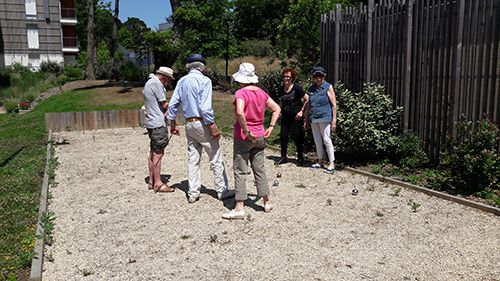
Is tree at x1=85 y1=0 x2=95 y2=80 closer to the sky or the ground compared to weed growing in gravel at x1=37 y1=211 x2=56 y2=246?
closer to the sky

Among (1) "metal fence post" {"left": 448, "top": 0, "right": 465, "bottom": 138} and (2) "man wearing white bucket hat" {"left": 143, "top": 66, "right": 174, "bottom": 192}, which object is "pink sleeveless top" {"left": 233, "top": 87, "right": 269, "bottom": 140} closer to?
(2) "man wearing white bucket hat" {"left": 143, "top": 66, "right": 174, "bottom": 192}

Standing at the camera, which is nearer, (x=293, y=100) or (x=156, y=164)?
(x=156, y=164)

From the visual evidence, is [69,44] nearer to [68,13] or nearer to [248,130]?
[68,13]

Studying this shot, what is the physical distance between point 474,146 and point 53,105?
19496 millimetres

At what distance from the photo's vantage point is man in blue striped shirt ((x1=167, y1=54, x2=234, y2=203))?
19.5ft

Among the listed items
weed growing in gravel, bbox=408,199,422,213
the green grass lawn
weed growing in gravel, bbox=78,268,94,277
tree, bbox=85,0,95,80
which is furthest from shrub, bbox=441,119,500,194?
tree, bbox=85,0,95,80

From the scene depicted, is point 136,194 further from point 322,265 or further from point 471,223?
point 471,223

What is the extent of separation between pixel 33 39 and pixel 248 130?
43.4 metres

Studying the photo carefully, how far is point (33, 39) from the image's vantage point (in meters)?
42.8

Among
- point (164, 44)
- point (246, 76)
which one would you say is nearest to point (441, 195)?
point (246, 76)

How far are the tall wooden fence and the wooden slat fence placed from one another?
8.37 meters

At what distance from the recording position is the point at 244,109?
5.44 meters

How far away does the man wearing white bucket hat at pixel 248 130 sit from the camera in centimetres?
540

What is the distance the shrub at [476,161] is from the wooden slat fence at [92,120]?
11411mm
